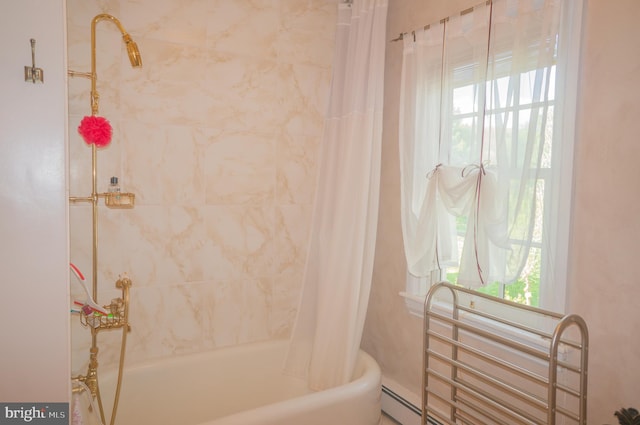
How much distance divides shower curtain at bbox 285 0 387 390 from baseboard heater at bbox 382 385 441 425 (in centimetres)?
31

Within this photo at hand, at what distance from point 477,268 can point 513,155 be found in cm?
46

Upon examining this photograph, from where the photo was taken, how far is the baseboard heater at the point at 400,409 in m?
1.98

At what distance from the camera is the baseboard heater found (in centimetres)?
198

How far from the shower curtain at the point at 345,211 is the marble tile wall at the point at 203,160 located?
20 cm

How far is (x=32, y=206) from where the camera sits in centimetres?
111

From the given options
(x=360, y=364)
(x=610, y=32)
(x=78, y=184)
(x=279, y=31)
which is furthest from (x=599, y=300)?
(x=78, y=184)

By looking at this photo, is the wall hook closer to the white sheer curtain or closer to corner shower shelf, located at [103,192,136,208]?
corner shower shelf, located at [103,192,136,208]

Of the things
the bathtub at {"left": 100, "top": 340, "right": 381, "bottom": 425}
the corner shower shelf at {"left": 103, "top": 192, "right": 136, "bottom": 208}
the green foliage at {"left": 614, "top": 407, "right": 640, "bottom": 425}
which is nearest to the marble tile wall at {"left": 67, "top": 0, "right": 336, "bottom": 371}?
the bathtub at {"left": 100, "top": 340, "right": 381, "bottom": 425}

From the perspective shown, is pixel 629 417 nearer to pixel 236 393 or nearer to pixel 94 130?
pixel 236 393

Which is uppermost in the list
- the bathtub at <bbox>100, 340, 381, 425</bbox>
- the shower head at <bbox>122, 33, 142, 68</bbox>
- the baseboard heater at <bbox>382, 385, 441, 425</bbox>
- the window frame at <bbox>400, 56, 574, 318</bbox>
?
the shower head at <bbox>122, 33, 142, 68</bbox>

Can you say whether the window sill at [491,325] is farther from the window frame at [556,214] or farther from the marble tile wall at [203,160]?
the marble tile wall at [203,160]

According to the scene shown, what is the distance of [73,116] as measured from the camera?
1.79 meters

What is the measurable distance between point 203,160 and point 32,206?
103 cm

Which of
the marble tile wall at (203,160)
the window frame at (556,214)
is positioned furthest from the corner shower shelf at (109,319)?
the window frame at (556,214)
